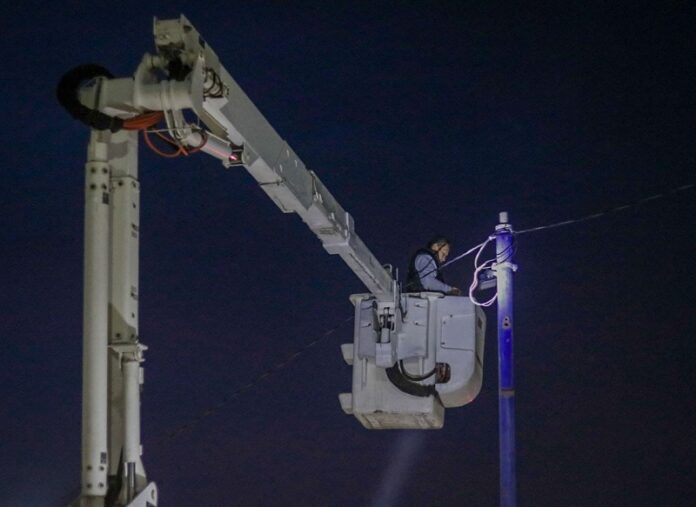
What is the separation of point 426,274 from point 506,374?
4.67 ft

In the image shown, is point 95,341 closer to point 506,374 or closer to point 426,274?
point 426,274

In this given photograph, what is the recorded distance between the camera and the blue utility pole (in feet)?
42.2

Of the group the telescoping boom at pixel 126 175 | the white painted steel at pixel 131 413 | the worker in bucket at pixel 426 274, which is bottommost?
the white painted steel at pixel 131 413

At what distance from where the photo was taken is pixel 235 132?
752cm

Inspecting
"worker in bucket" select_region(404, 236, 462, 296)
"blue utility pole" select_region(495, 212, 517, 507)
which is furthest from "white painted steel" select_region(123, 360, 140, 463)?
"blue utility pole" select_region(495, 212, 517, 507)

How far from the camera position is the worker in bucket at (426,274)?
41.5ft

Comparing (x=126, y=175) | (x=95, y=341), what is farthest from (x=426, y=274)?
(x=95, y=341)

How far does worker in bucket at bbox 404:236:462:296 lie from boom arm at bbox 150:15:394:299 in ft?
7.66

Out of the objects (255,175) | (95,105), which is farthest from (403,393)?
(95,105)

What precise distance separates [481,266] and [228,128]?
6.49 m

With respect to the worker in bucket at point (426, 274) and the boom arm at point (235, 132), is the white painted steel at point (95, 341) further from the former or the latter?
the worker in bucket at point (426, 274)

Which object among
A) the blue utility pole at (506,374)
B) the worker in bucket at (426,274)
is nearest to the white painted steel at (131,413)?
the worker in bucket at (426,274)

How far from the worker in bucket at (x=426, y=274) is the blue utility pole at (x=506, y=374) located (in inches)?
23.2

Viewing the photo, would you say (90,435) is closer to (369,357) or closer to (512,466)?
(369,357)
